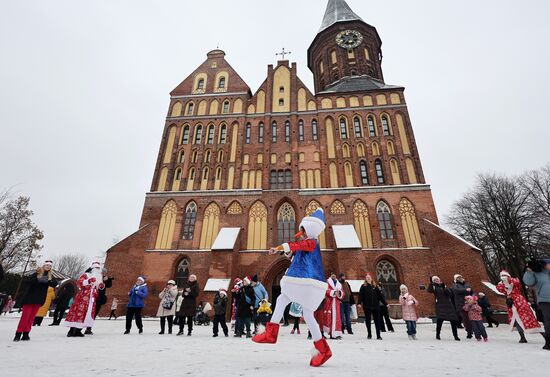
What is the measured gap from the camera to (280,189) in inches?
734

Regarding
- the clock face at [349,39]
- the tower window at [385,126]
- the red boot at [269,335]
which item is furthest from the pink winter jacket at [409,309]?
the clock face at [349,39]

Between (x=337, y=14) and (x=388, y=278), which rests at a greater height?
(x=337, y=14)

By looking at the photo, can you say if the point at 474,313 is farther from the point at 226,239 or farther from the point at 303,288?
the point at 226,239

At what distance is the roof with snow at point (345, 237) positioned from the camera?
15.1 m

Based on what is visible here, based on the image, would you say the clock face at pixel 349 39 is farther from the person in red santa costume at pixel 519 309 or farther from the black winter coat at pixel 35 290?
the black winter coat at pixel 35 290

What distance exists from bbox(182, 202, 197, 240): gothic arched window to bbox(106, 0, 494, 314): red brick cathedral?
2.7 inches

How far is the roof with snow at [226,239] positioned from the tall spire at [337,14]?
2308 cm

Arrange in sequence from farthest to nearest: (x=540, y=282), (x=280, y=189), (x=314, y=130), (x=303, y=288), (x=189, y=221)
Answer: (x=314, y=130), (x=280, y=189), (x=189, y=221), (x=540, y=282), (x=303, y=288)

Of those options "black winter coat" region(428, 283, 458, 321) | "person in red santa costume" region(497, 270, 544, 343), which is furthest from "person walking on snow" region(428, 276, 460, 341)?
"person in red santa costume" region(497, 270, 544, 343)

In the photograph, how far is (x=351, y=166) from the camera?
1903cm

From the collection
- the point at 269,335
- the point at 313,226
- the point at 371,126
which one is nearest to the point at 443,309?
the point at 313,226

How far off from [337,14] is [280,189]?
22018 mm

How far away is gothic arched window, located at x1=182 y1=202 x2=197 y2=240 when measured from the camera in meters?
17.7

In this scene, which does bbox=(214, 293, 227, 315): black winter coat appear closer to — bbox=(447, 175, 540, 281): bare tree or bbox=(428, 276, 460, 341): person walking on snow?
bbox=(428, 276, 460, 341): person walking on snow
